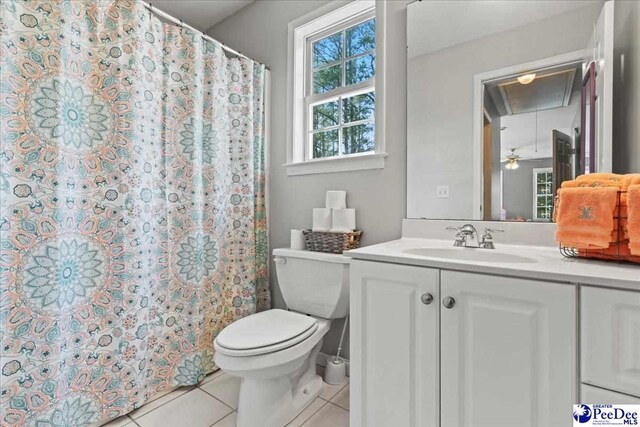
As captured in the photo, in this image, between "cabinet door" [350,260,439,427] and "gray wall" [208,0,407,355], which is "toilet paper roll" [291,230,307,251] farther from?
"cabinet door" [350,260,439,427]

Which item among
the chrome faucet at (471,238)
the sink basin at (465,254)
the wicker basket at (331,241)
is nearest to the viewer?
the sink basin at (465,254)

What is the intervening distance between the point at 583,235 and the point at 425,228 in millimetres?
674

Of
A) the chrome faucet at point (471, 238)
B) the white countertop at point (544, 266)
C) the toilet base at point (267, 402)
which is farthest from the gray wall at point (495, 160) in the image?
the toilet base at point (267, 402)

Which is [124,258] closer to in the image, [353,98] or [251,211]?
[251,211]

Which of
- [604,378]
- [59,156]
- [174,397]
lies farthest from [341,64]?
[174,397]

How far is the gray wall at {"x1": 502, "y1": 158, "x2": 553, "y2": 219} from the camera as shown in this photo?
1.34 meters

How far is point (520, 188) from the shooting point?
1.36m

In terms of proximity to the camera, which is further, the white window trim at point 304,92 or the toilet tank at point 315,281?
the white window trim at point 304,92

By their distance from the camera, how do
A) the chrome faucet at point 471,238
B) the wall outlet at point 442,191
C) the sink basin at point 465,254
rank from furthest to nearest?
the wall outlet at point 442,191 → the chrome faucet at point 471,238 → the sink basin at point 465,254

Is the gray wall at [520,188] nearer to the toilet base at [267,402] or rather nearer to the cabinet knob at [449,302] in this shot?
the cabinet knob at [449,302]

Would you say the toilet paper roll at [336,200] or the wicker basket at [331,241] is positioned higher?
the toilet paper roll at [336,200]

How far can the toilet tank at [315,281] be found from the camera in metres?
1.54

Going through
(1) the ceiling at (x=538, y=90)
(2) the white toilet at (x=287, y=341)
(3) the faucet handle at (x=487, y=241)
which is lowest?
(2) the white toilet at (x=287, y=341)

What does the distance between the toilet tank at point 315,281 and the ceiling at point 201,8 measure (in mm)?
1894
